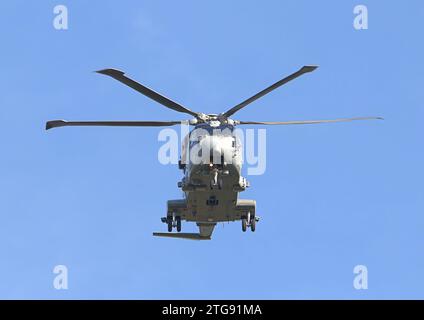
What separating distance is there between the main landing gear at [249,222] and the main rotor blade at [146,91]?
23.2 ft

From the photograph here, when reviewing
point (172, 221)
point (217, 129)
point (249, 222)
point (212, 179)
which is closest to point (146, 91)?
point (217, 129)

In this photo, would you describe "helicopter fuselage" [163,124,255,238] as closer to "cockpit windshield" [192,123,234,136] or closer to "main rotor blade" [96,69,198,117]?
"cockpit windshield" [192,123,234,136]

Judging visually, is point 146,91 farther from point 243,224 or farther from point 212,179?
point 243,224

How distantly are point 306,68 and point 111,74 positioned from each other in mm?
9539

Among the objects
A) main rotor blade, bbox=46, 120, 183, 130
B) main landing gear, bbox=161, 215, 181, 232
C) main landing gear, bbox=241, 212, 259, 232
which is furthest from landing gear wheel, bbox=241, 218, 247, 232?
main rotor blade, bbox=46, 120, 183, 130

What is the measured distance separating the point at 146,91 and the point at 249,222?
10884mm

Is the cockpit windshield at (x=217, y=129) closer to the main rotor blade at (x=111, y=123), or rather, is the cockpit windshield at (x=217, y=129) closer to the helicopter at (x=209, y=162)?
the helicopter at (x=209, y=162)

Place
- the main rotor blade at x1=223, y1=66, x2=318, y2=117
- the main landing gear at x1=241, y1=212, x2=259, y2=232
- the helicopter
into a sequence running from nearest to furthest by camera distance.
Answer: the main rotor blade at x1=223, y1=66, x2=318, y2=117, the helicopter, the main landing gear at x1=241, y1=212, x2=259, y2=232

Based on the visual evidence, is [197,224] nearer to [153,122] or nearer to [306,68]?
[153,122]

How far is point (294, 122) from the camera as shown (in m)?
A: 54.7

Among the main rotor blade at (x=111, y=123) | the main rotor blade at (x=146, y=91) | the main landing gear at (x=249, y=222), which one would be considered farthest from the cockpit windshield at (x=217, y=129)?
the main landing gear at (x=249, y=222)

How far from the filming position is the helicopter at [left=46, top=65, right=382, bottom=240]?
50875 mm

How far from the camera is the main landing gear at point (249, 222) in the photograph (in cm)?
5644
